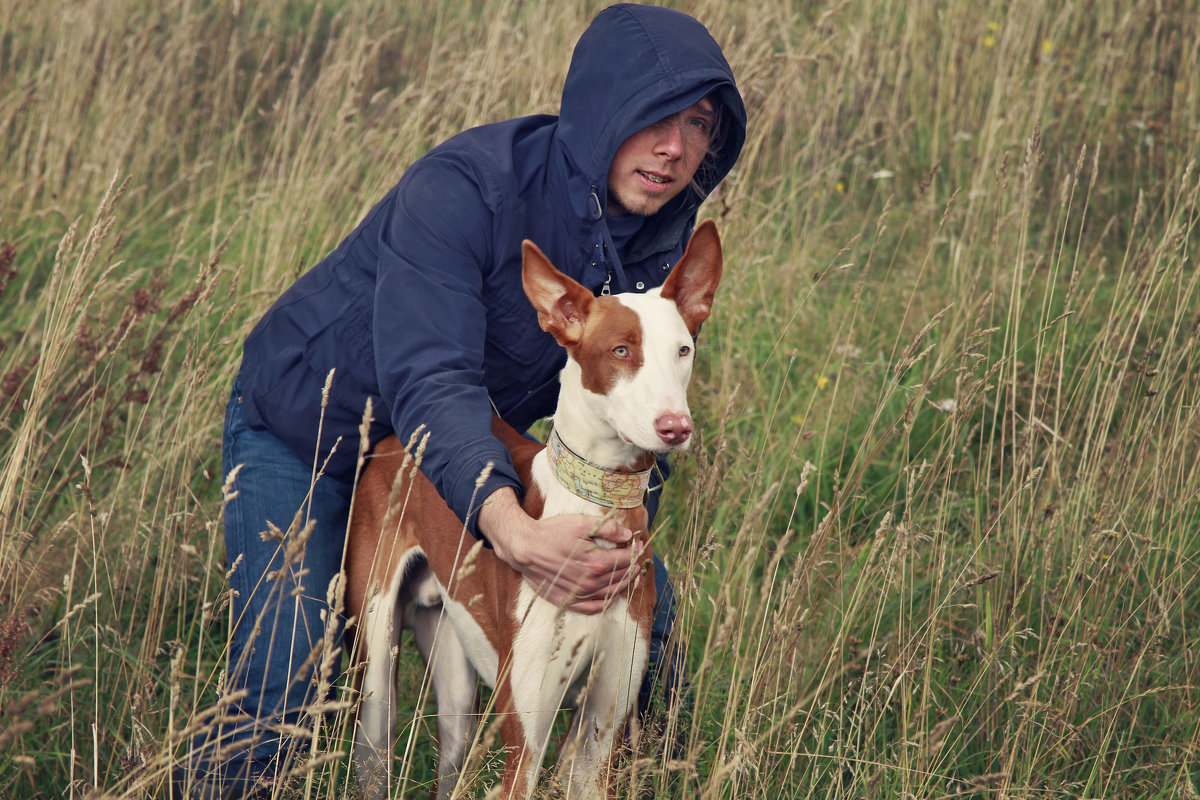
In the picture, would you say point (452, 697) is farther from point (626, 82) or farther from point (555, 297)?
point (626, 82)

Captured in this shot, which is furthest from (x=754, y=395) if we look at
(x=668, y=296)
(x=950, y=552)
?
(x=668, y=296)

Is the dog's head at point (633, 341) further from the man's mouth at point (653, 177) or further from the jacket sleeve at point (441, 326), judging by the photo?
the man's mouth at point (653, 177)

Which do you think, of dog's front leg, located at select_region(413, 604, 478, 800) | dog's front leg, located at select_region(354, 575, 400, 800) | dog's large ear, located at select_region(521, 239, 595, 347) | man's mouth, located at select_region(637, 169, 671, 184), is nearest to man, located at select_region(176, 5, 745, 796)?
man's mouth, located at select_region(637, 169, 671, 184)

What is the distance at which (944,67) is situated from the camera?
546cm

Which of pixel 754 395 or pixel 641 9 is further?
pixel 754 395

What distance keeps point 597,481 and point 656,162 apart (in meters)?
0.84

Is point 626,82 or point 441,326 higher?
point 626,82

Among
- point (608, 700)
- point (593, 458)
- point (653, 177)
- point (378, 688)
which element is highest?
point (653, 177)

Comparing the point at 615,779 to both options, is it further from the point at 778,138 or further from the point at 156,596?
the point at 778,138

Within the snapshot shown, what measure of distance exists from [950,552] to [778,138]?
287cm

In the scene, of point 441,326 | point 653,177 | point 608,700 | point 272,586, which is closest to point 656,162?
point 653,177

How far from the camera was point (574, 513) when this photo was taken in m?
2.27

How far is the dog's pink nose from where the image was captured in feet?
6.66

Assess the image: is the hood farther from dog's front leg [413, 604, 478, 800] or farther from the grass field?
dog's front leg [413, 604, 478, 800]
